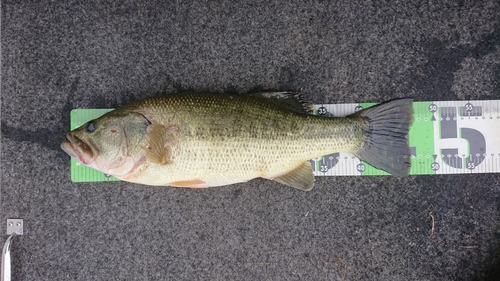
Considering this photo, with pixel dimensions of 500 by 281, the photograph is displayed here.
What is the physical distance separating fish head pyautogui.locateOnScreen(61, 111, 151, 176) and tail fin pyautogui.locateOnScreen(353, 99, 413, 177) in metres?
1.29

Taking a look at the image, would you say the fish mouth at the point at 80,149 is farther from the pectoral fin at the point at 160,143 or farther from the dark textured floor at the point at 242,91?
the dark textured floor at the point at 242,91

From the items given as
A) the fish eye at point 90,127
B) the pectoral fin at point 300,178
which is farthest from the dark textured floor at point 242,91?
the fish eye at point 90,127

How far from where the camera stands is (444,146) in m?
2.39

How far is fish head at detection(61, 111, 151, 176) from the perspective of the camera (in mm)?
2088

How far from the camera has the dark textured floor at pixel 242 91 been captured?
95.9 inches

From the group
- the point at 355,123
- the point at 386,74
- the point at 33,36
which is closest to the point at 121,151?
the point at 33,36

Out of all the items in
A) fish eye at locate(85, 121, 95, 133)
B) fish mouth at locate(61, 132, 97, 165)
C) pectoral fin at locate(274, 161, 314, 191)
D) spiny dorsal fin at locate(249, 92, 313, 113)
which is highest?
spiny dorsal fin at locate(249, 92, 313, 113)

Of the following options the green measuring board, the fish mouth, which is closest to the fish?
the fish mouth

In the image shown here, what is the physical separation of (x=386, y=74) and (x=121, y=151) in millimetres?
1721

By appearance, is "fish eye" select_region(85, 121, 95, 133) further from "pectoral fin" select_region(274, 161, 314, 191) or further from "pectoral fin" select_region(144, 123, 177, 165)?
"pectoral fin" select_region(274, 161, 314, 191)

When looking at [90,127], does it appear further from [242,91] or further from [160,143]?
[242,91]

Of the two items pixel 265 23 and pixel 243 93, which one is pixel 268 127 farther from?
pixel 265 23

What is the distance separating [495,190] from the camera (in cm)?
243

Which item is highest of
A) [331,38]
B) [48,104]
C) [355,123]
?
[331,38]
